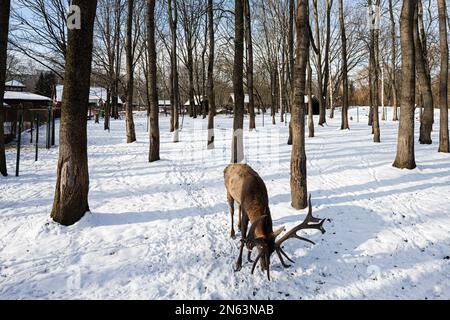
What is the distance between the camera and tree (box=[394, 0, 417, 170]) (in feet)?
33.3

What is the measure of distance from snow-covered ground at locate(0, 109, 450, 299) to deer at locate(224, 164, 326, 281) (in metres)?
0.39

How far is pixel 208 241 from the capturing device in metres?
5.64

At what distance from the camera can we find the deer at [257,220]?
422 cm

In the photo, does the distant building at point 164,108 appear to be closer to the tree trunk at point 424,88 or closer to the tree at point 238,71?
the tree trunk at point 424,88

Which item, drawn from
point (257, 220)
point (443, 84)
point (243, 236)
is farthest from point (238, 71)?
point (443, 84)

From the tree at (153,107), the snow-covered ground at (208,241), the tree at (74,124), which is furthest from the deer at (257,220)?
the tree at (153,107)

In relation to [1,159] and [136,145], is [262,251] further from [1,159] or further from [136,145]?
[136,145]

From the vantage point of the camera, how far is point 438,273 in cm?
455

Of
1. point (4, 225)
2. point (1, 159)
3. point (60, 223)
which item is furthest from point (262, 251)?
point (1, 159)

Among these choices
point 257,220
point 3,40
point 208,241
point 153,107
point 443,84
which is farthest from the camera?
point 443,84

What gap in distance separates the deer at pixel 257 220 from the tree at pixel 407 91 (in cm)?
670

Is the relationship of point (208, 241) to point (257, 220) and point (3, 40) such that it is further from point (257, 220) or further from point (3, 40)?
point (3, 40)

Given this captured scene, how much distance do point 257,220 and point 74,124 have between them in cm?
395
